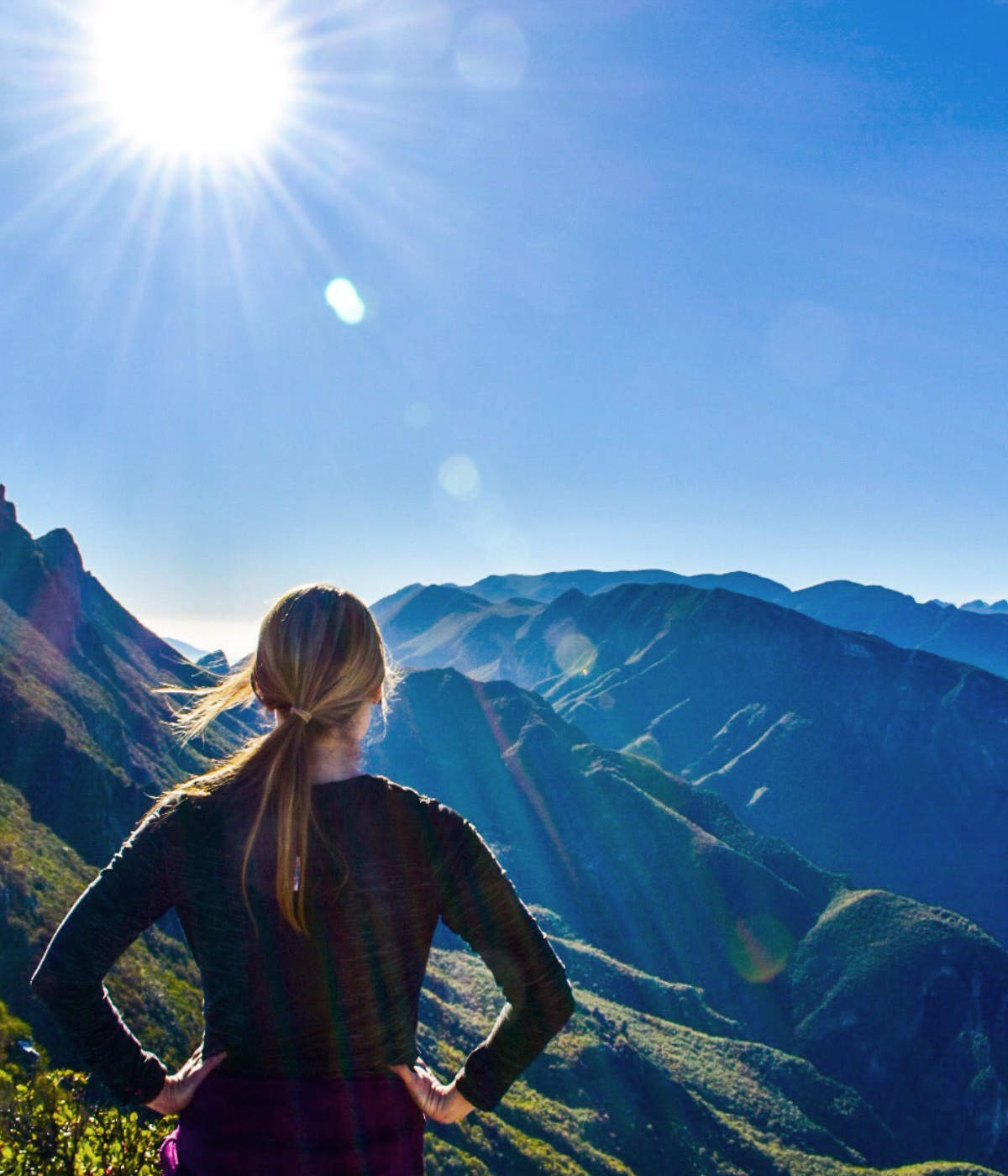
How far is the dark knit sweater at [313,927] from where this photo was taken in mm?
2342

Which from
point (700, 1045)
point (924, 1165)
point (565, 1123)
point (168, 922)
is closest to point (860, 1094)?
point (924, 1165)

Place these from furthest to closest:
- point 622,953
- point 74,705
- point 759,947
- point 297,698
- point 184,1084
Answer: point 622,953, point 759,947, point 74,705, point 297,698, point 184,1084

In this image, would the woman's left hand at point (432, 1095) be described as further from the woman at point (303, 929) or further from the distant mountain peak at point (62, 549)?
the distant mountain peak at point (62, 549)

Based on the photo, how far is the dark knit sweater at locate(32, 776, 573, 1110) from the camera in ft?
7.68

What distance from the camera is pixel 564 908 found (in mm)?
132000

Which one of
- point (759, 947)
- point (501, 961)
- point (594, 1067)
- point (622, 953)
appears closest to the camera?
point (501, 961)

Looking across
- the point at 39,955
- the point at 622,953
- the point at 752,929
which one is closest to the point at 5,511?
the point at 39,955

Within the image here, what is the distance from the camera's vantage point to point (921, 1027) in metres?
107

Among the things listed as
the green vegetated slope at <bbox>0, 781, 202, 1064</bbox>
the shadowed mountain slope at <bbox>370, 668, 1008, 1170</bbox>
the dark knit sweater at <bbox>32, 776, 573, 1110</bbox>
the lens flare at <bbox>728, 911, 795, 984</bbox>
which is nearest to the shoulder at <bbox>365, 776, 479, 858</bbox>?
the dark knit sweater at <bbox>32, 776, 573, 1110</bbox>

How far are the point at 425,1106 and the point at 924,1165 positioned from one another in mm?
118742

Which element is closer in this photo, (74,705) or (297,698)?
(297,698)

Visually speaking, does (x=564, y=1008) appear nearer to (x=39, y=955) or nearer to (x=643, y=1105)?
(x=39, y=955)

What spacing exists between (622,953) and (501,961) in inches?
5523

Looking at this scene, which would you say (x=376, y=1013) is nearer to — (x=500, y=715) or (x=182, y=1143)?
(x=182, y=1143)
